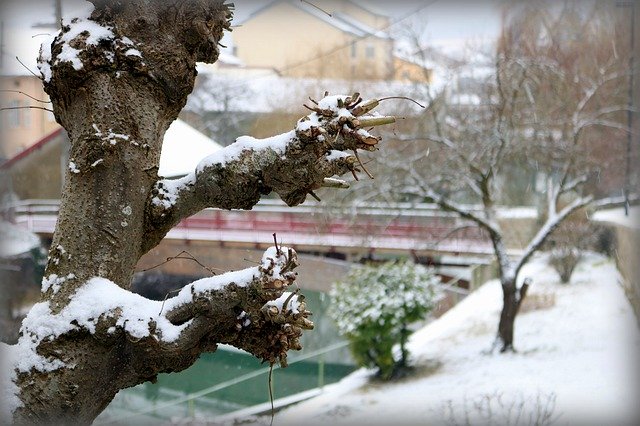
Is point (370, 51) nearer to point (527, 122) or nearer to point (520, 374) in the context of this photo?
point (527, 122)

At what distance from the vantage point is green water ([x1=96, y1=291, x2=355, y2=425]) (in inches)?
156

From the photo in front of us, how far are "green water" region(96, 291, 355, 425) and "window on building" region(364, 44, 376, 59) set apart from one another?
7.55ft

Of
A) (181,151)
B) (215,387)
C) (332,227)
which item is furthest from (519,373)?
(181,151)

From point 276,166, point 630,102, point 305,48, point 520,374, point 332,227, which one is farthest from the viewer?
point 332,227

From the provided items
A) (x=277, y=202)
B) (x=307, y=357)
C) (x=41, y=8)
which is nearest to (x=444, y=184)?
(x=277, y=202)

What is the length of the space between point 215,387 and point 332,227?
204 centimetres

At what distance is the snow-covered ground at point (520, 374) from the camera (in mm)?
3768

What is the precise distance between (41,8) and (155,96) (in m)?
2.00

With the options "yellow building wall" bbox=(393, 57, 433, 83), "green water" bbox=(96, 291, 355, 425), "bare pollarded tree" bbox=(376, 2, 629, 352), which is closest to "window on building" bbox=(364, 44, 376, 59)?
"yellow building wall" bbox=(393, 57, 433, 83)

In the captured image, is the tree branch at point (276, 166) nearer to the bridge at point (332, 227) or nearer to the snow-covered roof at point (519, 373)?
the snow-covered roof at point (519, 373)

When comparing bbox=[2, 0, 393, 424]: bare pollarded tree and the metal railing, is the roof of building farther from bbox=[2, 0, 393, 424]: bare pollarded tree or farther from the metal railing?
bbox=[2, 0, 393, 424]: bare pollarded tree

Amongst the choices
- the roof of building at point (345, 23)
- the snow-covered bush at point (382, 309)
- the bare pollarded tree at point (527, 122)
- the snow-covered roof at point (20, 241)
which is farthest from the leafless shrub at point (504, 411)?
the snow-covered roof at point (20, 241)

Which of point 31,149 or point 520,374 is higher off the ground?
point 31,149

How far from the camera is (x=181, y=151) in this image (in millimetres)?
2613
